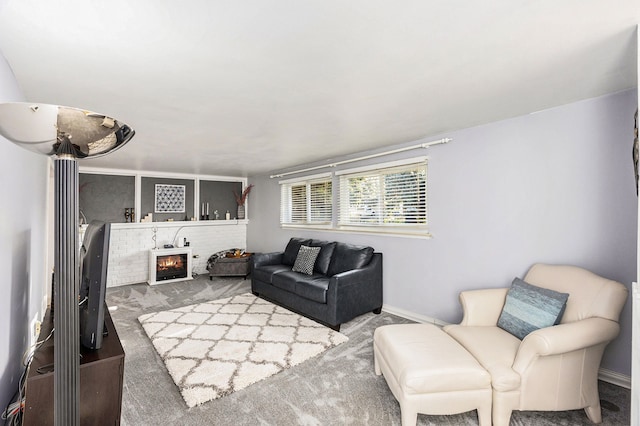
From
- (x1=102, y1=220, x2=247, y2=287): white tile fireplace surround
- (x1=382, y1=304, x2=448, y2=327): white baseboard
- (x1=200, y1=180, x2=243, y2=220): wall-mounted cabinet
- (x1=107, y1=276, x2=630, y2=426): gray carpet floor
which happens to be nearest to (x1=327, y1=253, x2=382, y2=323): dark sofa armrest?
(x1=382, y1=304, x2=448, y2=327): white baseboard

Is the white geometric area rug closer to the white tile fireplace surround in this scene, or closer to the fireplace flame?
the fireplace flame

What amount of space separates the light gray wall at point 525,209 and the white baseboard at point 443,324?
1.8 inches

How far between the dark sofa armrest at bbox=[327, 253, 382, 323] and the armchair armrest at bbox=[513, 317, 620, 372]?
5.97 feet

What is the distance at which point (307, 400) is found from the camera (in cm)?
208

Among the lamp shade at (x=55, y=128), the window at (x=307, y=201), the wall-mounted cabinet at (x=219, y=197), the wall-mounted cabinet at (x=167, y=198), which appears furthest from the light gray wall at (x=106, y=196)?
the lamp shade at (x=55, y=128)

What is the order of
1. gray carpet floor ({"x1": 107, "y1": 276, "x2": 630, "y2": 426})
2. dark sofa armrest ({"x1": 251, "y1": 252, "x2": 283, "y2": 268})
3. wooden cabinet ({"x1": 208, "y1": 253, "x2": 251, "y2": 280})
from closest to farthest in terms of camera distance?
gray carpet floor ({"x1": 107, "y1": 276, "x2": 630, "y2": 426}) < dark sofa armrest ({"x1": 251, "y1": 252, "x2": 283, "y2": 268}) < wooden cabinet ({"x1": 208, "y1": 253, "x2": 251, "y2": 280})

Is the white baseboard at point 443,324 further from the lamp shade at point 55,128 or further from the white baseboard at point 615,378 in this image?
the lamp shade at point 55,128

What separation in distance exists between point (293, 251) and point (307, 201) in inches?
38.2

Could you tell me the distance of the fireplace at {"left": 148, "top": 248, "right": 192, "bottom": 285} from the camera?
18.1 feet

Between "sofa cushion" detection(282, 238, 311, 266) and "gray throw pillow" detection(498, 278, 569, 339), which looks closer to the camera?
"gray throw pillow" detection(498, 278, 569, 339)

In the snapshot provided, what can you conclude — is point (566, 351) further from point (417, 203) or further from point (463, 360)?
point (417, 203)

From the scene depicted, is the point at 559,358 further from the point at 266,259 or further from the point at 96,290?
the point at 266,259

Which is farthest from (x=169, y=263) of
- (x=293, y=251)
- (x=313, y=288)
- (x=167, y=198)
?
(x=313, y=288)

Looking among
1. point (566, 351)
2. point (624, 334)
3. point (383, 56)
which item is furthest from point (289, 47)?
point (624, 334)
